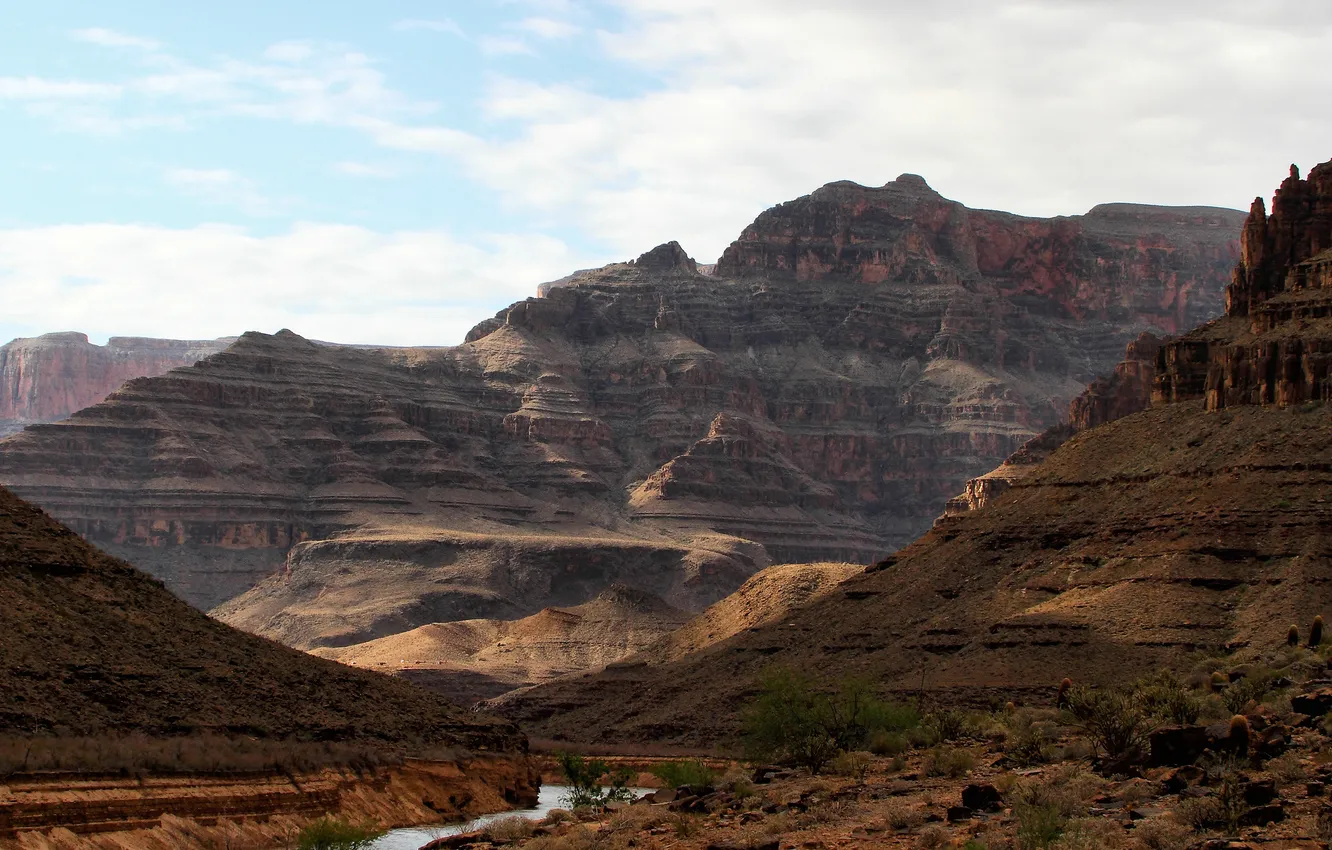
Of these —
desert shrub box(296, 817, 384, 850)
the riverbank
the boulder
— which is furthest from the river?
the boulder

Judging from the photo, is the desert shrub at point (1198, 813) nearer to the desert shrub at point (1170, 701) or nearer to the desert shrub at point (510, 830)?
the desert shrub at point (1170, 701)

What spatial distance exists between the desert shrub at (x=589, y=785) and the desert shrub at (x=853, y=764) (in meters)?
8.25

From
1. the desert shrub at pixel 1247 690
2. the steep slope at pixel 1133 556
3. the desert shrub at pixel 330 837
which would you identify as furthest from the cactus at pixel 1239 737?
the steep slope at pixel 1133 556

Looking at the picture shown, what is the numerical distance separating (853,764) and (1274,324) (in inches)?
2058

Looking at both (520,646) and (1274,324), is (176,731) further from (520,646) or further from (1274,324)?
(520,646)

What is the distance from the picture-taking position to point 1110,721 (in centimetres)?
5550

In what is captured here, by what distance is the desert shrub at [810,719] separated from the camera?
80062 mm

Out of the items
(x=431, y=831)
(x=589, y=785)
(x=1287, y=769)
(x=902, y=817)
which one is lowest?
(x=589, y=785)

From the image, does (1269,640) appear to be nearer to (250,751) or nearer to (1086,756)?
(1086,756)

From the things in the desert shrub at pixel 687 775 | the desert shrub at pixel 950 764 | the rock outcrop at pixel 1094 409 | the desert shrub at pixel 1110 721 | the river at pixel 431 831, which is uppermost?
the rock outcrop at pixel 1094 409

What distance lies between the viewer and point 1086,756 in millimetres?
55281

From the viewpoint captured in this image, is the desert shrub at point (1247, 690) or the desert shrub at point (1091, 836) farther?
the desert shrub at point (1247, 690)

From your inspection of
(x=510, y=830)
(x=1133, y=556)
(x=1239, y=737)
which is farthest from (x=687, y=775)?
(x=1133, y=556)

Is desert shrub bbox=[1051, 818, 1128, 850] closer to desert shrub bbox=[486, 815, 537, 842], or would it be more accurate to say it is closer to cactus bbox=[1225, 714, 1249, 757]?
cactus bbox=[1225, 714, 1249, 757]
